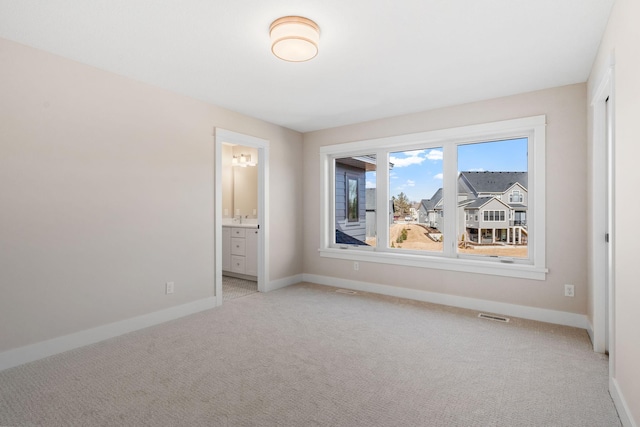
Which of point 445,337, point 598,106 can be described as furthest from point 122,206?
point 598,106

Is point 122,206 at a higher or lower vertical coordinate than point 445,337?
higher

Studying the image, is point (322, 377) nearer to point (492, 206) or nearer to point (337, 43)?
point (337, 43)

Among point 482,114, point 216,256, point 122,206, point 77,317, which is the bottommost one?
point 77,317

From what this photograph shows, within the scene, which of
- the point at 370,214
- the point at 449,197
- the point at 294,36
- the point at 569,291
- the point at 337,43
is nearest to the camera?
the point at 294,36

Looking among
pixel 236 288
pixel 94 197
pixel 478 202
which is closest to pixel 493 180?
pixel 478 202

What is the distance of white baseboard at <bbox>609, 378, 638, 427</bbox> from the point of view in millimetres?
1712

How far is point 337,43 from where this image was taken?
256cm

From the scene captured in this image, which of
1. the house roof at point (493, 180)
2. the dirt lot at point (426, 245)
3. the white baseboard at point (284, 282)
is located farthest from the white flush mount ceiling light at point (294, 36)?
the white baseboard at point (284, 282)

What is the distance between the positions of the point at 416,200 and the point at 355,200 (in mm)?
974

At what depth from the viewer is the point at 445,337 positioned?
3.04 m

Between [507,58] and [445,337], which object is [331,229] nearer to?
[445,337]

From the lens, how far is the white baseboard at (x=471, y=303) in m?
3.37

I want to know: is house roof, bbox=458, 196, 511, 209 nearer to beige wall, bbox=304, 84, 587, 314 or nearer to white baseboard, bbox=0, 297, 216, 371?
beige wall, bbox=304, 84, 587, 314

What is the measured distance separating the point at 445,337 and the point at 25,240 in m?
3.60
